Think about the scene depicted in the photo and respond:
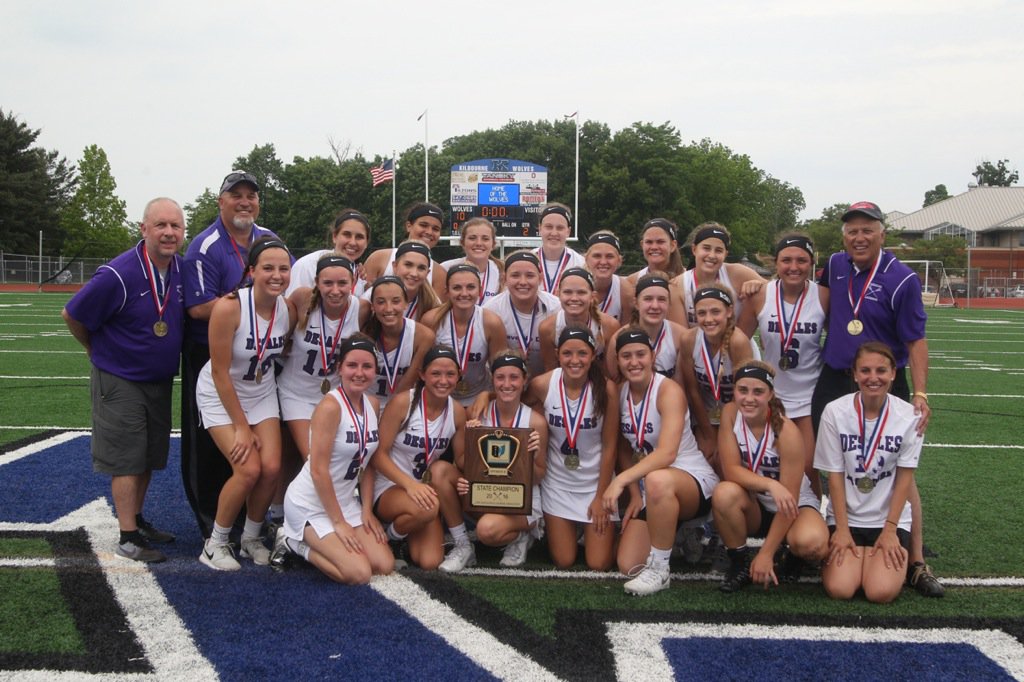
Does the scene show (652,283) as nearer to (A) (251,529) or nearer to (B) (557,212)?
(B) (557,212)

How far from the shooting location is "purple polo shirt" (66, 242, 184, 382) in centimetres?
410

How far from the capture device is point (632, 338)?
412cm

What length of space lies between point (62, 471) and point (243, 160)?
61.3 metres

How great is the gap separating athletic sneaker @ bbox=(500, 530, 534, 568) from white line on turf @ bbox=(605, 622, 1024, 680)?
88 cm

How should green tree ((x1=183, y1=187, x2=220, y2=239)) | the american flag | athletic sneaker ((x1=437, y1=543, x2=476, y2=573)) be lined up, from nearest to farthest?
athletic sneaker ((x1=437, y1=543, x2=476, y2=573)) < the american flag < green tree ((x1=183, y1=187, x2=220, y2=239))

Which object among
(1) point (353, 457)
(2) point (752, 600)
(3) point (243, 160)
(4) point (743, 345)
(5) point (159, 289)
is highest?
(3) point (243, 160)

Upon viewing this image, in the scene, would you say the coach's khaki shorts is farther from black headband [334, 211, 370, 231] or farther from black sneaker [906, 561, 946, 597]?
black sneaker [906, 561, 946, 597]

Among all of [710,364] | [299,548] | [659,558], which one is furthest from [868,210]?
[299,548]

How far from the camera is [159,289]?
167 inches

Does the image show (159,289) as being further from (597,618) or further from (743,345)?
(743,345)

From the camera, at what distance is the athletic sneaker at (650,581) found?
3785mm

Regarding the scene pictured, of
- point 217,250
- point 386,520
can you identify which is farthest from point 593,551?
point 217,250

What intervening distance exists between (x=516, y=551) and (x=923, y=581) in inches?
75.9

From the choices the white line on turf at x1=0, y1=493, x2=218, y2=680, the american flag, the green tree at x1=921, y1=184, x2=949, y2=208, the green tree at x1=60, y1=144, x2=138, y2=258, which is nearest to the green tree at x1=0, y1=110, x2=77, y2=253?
the green tree at x1=60, y1=144, x2=138, y2=258
